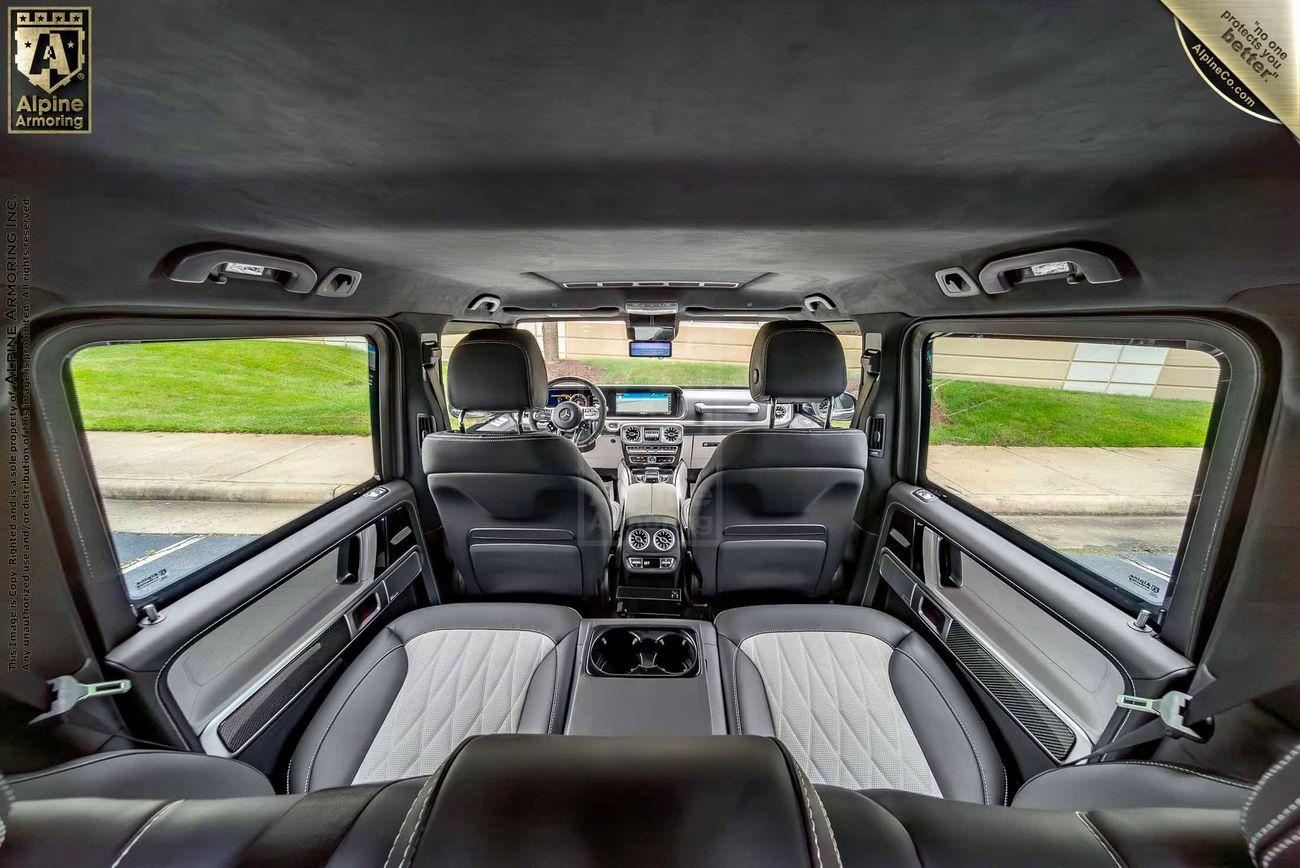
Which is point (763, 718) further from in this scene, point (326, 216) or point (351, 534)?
point (326, 216)

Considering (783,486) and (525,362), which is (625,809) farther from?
(525,362)

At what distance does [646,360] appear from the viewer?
16.4 ft

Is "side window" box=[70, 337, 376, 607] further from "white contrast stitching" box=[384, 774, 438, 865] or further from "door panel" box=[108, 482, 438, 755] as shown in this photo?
"white contrast stitching" box=[384, 774, 438, 865]

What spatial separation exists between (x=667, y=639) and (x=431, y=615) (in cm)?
125

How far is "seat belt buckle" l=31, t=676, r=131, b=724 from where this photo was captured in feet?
3.77

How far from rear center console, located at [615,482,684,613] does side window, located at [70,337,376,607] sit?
176cm

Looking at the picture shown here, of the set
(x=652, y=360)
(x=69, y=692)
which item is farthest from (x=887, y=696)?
(x=652, y=360)

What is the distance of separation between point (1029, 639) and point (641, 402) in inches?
141

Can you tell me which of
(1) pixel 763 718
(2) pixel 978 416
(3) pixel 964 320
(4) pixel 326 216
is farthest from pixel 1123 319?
(4) pixel 326 216

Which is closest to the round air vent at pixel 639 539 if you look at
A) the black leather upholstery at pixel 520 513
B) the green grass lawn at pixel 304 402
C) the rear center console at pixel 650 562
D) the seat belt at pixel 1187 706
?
the rear center console at pixel 650 562

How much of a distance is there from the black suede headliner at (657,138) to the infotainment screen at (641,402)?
3.20m

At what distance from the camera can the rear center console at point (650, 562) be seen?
3127 millimetres

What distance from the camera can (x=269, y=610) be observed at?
181 centimetres

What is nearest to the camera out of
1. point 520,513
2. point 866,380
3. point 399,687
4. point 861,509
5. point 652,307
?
point 399,687
